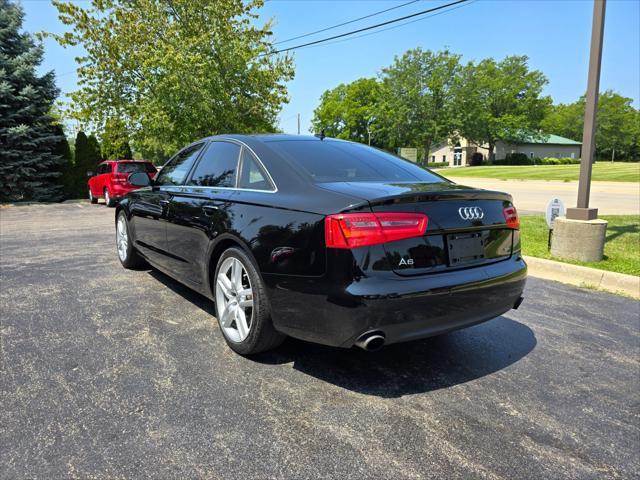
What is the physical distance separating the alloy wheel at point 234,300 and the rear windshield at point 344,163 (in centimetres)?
85

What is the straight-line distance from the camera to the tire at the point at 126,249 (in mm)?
5523

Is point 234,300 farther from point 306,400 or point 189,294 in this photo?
point 189,294

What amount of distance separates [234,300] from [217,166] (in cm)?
125

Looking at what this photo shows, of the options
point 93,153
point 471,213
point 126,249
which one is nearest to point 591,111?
point 471,213

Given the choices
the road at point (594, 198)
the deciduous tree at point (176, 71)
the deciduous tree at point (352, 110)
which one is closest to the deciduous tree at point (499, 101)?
the deciduous tree at point (352, 110)

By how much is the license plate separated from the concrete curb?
3.34m

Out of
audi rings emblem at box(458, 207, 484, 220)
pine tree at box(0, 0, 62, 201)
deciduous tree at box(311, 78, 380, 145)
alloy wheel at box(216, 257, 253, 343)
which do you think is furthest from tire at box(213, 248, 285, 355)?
deciduous tree at box(311, 78, 380, 145)

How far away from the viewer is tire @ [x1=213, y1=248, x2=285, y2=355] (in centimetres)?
297

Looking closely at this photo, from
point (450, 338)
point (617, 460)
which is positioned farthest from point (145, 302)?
point (617, 460)

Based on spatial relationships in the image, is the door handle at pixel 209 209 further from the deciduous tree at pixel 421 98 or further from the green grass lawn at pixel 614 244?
the deciduous tree at pixel 421 98

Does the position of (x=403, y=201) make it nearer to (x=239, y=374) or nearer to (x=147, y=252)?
(x=239, y=374)

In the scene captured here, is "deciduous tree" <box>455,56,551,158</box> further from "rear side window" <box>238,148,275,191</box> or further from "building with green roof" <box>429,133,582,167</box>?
"rear side window" <box>238,148,275,191</box>

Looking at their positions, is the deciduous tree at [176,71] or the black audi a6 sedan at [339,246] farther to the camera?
the deciduous tree at [176,71]

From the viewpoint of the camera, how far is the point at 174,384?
111 inches
